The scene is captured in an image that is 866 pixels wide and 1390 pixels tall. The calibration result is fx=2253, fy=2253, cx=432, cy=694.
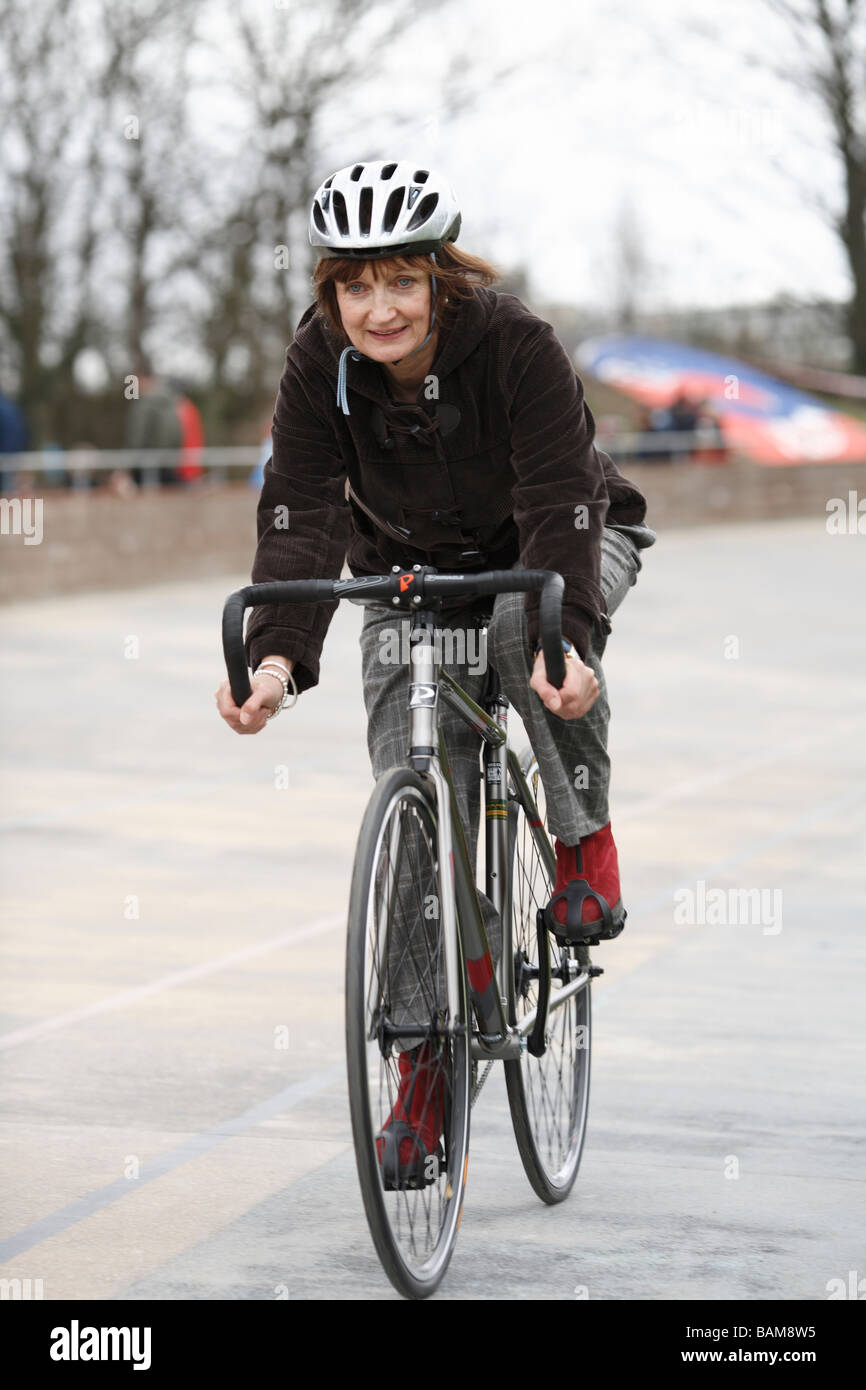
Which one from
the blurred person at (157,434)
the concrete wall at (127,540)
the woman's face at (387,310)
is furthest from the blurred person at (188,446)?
the woman's face at (387,310)

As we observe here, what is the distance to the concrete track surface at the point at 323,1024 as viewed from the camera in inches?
163

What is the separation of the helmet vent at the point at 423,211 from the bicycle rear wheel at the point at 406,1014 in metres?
0.94

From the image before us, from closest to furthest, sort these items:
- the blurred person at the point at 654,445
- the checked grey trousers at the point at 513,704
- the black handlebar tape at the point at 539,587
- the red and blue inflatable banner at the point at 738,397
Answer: the black handlebar tape at the point at 539,587 < the checked grey trousers at the point at 513,704 < the blurred person at the point at 654,445 < the red and blue inflatable banner at the point at 738,397

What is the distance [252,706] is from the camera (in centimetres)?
396

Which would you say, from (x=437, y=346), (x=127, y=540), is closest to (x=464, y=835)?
(x=437, y=346)

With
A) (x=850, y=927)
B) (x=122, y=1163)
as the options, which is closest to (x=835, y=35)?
(x=850, y=927)

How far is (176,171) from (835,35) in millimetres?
19273

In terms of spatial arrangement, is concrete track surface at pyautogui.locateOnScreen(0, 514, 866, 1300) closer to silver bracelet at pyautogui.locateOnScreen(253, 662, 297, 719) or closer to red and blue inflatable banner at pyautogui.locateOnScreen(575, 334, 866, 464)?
silver bracelet at pyautogui.locateOnScreen(253, 662, 297, 719)

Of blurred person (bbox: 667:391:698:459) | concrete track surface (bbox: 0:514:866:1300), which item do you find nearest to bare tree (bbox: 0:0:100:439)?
blurred person (bbox: 667:391:698:459)

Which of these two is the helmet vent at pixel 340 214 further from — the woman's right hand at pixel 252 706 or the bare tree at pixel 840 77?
the bare tree at pixel 840 77

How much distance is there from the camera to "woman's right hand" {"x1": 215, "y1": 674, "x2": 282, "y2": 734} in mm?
3963

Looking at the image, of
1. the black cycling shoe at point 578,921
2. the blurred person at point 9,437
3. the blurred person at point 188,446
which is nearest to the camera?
the black cycling shoe at point 578,921

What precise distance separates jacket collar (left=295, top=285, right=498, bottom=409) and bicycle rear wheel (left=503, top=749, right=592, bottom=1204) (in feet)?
2.71

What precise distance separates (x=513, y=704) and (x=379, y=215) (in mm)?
922
